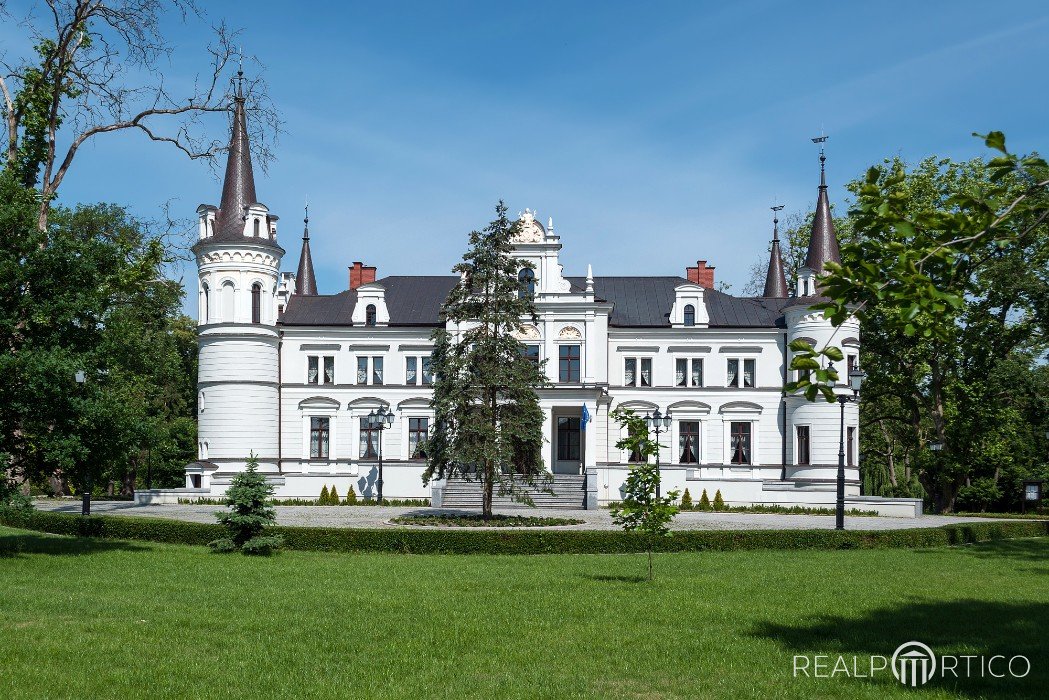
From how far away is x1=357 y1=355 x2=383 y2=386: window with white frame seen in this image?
47.2m

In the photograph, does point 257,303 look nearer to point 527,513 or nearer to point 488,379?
point 527,513

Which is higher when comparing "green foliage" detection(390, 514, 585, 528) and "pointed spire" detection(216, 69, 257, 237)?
"pointed spire" detection(216, 69, 257, 237)

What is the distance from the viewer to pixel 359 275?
5222 centimetres

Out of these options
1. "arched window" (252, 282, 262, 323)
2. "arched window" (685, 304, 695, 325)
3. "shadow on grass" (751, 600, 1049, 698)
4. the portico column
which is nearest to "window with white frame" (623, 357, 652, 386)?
"arched window" (685, 304, 695, 325)

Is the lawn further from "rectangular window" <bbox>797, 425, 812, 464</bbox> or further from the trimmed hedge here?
"rectangular window" <bbox>797, 425, 812, 464</bbox>

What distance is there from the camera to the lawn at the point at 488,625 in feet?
29.5

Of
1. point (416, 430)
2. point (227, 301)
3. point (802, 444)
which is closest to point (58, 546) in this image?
point (227, 301)

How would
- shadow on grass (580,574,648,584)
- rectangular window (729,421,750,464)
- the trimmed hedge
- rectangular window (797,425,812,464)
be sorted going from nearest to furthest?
1. shadow on grass (580,574,648,584)
2. the trimmed hedge
3. rectangular window (797,425,812,464)
4. rectangular window (729,421,750,464)

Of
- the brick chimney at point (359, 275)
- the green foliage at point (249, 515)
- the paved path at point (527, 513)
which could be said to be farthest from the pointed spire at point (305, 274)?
the green foliage at point (249, 515)

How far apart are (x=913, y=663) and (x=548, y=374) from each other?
34.5 m

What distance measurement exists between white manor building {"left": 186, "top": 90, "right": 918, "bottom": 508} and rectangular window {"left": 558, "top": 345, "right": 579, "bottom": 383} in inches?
2.9

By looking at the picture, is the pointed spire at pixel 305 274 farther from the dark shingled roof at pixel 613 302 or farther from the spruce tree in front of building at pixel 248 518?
the spruce tree in front of building at pixel 248 518

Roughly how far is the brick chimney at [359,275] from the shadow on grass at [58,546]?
1149 inches

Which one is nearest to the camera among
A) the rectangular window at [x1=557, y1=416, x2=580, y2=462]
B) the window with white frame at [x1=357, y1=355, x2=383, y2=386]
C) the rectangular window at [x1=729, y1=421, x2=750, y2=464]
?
the rectangular window at [x1=557, y1=416, x2=580, y2=462]
